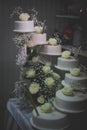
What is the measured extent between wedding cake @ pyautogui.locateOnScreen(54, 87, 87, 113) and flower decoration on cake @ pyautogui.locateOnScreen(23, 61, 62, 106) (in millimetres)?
151

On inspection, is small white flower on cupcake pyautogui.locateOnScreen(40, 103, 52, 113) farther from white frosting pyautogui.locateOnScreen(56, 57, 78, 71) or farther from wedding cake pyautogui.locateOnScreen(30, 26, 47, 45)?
wedding cake pyautogui.locateOnScreen(30, 26, 47, 45)

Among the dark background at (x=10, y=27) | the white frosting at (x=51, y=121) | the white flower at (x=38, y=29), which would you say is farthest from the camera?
the dark background at (x=10, y=27)

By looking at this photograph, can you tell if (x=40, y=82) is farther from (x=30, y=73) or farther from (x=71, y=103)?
(x=71, y=103)

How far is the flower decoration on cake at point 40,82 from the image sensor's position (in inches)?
73.7

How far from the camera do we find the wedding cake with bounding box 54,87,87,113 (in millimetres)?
1672

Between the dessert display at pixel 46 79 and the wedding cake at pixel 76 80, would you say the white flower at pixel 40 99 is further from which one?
the wedding cake at pixel 76 80

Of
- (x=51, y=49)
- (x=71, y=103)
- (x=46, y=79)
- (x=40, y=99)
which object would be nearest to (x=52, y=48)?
(x=51, y=49)

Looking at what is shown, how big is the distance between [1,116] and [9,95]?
0.22 meters

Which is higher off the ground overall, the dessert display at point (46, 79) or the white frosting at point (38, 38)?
the white frosting at point (38, 38)

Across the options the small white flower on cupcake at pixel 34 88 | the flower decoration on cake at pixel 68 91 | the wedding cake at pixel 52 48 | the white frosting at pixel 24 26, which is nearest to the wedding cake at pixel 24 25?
the white frosting at pixel 24 26

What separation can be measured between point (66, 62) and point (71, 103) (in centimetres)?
34

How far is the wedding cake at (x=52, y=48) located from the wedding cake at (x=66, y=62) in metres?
0.08

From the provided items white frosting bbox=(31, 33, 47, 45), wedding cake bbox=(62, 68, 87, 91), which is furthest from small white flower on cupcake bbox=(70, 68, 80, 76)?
white frosting bbox=(31, 33, 47, 45)

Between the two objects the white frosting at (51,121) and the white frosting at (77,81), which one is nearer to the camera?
the white frosting at (51,121)
